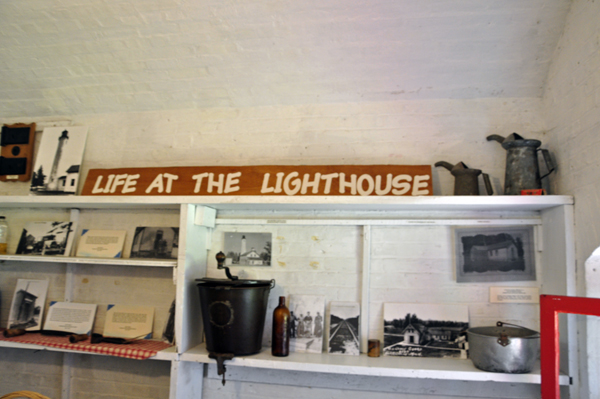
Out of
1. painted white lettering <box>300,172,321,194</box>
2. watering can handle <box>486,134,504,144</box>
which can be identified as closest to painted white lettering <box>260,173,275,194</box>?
painted white lettering <box>300,172,321,194</box>

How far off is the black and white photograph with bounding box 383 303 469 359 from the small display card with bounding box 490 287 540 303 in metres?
0.21

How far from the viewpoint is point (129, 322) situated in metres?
3.29

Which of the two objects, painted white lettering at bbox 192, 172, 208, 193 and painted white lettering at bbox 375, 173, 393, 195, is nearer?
painted white lettering at bbox 375, 173, 393, 195

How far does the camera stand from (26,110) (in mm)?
3709

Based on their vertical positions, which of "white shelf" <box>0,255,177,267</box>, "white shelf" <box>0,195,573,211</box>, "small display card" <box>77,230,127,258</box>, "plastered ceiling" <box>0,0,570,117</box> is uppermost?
"plastered ceiling" <box>0,0,570,117</box>

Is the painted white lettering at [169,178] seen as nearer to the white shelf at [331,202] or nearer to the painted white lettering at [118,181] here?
the white shelf at [331,202]

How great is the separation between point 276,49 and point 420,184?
1.33 meters

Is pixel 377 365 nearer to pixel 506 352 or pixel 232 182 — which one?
pixel 506 352

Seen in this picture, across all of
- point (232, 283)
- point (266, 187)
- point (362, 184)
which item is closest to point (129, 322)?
point (232, 283)

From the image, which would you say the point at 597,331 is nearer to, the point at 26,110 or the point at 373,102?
the point at 373,102

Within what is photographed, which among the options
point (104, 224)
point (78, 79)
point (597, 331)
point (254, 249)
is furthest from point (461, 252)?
point (78, 79)

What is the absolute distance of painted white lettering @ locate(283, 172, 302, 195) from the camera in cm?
299

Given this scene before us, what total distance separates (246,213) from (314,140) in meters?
0.74

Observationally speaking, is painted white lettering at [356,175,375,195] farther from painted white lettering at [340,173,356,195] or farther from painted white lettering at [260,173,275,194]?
painted white lettering at [260,173,275,194]
